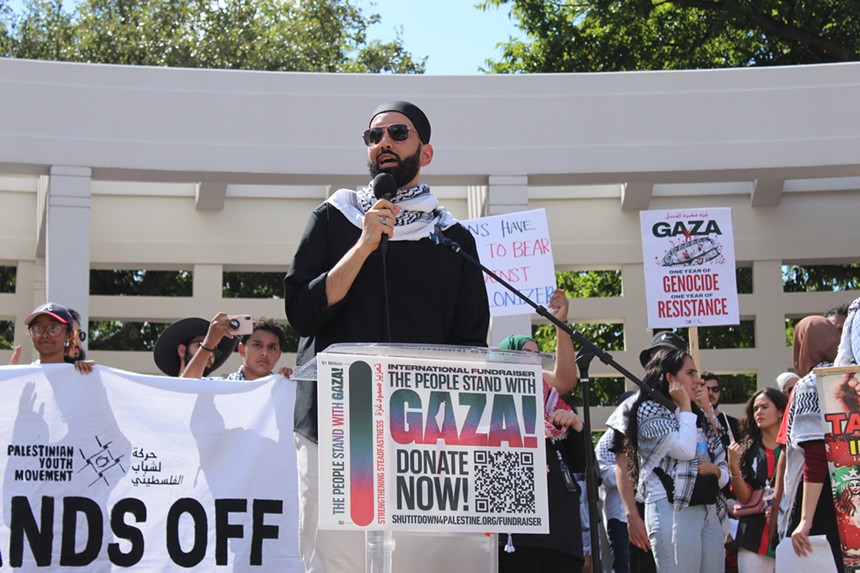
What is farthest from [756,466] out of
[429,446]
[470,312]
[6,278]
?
[6,278]

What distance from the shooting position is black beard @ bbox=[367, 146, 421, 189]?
4.22 metres

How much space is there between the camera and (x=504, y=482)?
11.3 ft

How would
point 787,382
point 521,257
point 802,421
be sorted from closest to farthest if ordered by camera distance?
point 802,421 → point 787,382 → point 521,257

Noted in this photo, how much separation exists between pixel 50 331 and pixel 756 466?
14.8ft

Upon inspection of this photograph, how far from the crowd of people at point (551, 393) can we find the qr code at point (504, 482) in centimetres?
27

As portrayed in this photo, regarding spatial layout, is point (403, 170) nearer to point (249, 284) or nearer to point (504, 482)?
point (504, 482)

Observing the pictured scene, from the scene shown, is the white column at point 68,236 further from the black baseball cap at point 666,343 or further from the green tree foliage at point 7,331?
the green tree foliage at point 7,331

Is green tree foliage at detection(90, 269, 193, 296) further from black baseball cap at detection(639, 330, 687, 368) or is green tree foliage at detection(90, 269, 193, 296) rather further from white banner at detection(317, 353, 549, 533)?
white banner at detection(317, 353, 549, 533)

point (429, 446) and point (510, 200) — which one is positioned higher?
point (510, 200)

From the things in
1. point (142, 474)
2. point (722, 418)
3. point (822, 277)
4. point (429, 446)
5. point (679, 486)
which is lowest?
point (679, 486)

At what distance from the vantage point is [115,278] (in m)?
23.6

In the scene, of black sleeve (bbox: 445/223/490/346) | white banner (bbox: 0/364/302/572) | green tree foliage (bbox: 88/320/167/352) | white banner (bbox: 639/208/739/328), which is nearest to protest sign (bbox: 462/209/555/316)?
white banner (bbox: 639/208/739/328)

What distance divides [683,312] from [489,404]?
7435 millimetres

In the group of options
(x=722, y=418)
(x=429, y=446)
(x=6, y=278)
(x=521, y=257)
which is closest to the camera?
(x=429, y=446)
